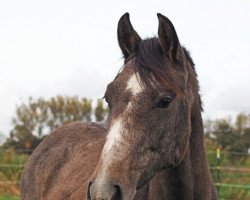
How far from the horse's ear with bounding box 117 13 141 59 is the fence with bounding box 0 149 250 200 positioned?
25.3ft

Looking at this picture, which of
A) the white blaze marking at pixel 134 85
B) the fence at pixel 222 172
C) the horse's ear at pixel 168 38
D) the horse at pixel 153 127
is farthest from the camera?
the fence at pixel 222 172

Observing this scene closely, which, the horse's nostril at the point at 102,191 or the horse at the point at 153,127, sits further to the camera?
the horse at the point at 153,127

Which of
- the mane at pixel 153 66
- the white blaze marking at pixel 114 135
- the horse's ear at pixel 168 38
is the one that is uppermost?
the horse's ear at pixel 168 38

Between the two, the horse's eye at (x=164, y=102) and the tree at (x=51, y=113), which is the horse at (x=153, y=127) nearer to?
the horse's eye at (x=164, y=102)

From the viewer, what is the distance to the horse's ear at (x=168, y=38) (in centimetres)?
378

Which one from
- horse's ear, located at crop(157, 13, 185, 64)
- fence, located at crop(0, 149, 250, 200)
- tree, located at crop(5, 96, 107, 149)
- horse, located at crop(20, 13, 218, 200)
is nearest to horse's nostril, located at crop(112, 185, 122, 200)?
horse, located at crop(20, 13, 218, 200)

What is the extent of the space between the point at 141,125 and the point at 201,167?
94cm

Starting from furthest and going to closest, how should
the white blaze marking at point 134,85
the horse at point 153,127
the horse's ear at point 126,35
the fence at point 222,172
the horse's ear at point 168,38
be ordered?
the fence at point 222,172, the horse's ear at point 126,35, the horse's ear at point 168,38, the white blaze marking at point 134,85, the horse at point 153,127

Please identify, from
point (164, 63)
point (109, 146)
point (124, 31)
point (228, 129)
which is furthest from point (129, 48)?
point (228, 129)

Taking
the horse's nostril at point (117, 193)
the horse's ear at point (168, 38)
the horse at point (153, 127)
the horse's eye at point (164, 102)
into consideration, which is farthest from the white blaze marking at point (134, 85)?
the horse's nostril at point (117, 193)

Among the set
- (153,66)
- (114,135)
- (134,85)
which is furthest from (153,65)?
(114,135)

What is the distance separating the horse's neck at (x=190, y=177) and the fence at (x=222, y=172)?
7.23 meters

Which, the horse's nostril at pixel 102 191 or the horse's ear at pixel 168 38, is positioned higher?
the horse's ear at pixel 168 38

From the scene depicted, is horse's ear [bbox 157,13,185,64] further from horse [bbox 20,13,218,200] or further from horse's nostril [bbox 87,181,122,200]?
horse's nostril [bbox 87,181,122,200]
